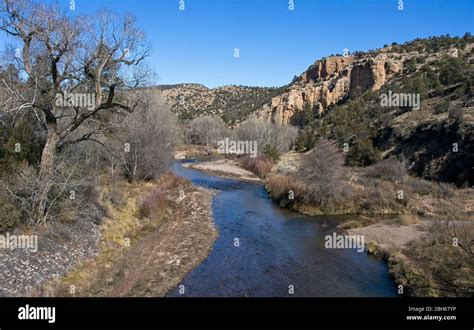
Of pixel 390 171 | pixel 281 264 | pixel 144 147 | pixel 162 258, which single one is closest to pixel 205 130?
pixel 144 147

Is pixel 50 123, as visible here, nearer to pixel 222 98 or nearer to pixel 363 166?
pixel 363 166

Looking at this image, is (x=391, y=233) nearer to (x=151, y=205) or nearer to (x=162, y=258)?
(x=162, y=258)

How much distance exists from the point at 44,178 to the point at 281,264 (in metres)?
11.5

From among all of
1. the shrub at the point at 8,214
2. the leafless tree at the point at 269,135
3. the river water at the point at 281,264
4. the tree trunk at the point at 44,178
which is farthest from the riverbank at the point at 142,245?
the leafless tree at the point at 269,135

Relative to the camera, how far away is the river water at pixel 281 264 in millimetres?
15212

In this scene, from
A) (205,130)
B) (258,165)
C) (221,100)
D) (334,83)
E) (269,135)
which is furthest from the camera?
(221,100)

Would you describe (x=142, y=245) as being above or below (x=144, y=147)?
below

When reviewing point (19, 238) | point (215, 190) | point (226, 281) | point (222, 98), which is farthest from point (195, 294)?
point (222, 98)

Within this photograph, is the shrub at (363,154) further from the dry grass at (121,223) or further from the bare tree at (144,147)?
the bare tree at (144,147)

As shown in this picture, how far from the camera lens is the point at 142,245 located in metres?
19.6

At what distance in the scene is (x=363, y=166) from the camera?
4384 cm

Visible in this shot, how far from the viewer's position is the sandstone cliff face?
9206 centimetres

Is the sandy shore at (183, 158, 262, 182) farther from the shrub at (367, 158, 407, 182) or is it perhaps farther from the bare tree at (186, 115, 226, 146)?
the bare tree at (186, 115, 226, 146)
